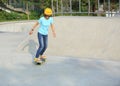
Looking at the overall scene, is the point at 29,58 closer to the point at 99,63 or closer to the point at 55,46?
the point at 55,46

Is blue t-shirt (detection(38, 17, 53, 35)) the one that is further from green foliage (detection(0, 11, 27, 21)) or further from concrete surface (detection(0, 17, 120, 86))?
green foliage (detection(0, 11, 27, 21))

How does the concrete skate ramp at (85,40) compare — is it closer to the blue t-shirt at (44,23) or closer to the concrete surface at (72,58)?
the concrete surface at (72,58)

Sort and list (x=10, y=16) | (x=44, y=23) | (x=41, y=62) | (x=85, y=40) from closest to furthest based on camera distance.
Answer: (x=44, y=23) < (x=41, y=62) < (x=85, y=40) < (x=10, y=16)

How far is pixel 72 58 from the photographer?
9.60 metres

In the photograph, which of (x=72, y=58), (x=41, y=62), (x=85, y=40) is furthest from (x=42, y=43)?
(x=85, y=40)

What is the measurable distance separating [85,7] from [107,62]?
10050mm

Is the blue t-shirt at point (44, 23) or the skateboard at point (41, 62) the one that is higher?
the blue t-shirt at point (44, 23)

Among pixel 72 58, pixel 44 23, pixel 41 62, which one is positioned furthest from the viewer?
pixel 72 58

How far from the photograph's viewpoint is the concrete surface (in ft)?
24.1

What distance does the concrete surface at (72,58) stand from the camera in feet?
24.1

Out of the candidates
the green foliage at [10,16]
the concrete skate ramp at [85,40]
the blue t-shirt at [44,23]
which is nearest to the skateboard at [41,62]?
the blue t-shirt at [44,23]

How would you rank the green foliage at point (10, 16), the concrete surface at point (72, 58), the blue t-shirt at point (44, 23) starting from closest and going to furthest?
the concrete surface at point (72, 58), the blue t-shirt at point (44, 23), the green foliage at point (10, 16)

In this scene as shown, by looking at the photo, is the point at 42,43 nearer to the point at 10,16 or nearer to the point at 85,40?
the point at 85,40

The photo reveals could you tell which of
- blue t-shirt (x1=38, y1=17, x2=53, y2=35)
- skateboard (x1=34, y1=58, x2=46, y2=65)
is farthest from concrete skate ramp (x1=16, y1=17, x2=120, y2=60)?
blue t-shirt (x1=38, y1=17, x2=53, y2=35)
